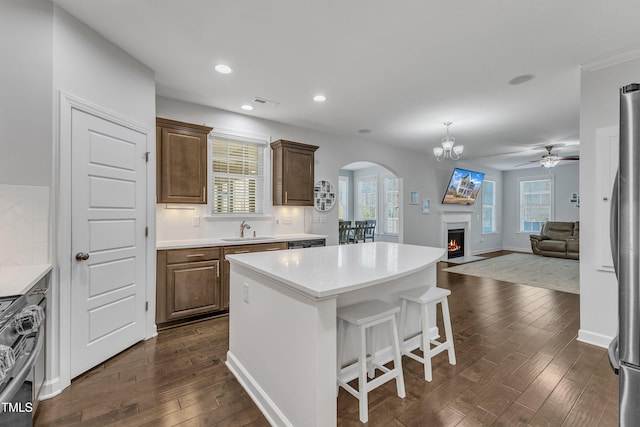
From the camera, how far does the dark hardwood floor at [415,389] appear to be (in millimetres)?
1764

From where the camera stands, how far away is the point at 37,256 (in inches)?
76.3

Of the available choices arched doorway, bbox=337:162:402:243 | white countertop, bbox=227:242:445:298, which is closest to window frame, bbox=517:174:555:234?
arched doorway, bbox=337:162:402:243

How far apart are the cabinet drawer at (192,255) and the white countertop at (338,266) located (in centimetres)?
124

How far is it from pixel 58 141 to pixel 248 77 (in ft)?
5.81

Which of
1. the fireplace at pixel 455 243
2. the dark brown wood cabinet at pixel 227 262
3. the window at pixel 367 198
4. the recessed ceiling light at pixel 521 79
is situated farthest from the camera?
the window at pixel 367 198

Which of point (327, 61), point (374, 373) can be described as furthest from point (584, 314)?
point (327, 61)

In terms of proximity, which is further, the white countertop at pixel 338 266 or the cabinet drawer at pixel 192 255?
the cabinet drawer at pixel 192 255

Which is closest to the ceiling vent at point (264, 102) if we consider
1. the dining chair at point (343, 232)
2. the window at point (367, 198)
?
the dining chair at point (343, 232)

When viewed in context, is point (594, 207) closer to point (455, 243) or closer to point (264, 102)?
point (264, 102)

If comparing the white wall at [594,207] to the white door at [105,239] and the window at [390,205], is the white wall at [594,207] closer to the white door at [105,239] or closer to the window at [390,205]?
the white door at [105,239]

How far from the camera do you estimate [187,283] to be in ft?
10.5

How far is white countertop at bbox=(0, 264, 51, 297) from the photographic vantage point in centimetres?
141

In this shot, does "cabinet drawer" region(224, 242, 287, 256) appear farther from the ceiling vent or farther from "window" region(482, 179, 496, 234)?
"window" region(482, 179, 496, 234)

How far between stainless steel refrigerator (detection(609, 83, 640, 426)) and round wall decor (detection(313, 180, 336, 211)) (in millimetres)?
4204
